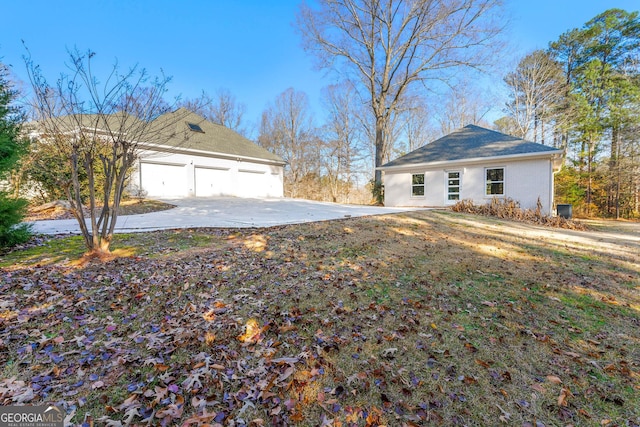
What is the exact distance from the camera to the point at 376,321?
3109 millimetres

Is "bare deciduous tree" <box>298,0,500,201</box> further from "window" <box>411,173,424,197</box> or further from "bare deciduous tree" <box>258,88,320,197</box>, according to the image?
"bare deciduous tree" <box>258,88,320,197</box>

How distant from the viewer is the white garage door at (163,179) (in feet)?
45.1

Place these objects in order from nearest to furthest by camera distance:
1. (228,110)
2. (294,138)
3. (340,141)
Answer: (340,141)
(294,138)
(228,110)

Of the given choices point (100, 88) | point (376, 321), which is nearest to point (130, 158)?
point (100, 88)

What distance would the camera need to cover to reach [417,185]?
15.0m

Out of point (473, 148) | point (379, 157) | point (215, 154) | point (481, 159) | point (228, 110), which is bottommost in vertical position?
point (481, 159)

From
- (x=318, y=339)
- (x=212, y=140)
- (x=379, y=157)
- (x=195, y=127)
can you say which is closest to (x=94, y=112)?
(x=318, y=339)

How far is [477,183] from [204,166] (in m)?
14.6

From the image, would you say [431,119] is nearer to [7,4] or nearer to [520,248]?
[520,248]

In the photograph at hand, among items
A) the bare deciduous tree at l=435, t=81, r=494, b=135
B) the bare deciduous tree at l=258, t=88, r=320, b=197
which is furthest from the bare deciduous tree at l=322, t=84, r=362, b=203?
the bare deciduous tree at l=435, t=81, r=494, b=135

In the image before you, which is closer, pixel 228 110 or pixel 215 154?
pixel 215 154

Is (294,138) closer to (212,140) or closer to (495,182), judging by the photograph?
(212,140)

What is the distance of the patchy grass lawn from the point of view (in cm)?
202

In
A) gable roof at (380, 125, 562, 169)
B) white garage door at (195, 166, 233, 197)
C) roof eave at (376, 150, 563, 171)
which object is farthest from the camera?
white garage door at (195, 166, 233, 197)
